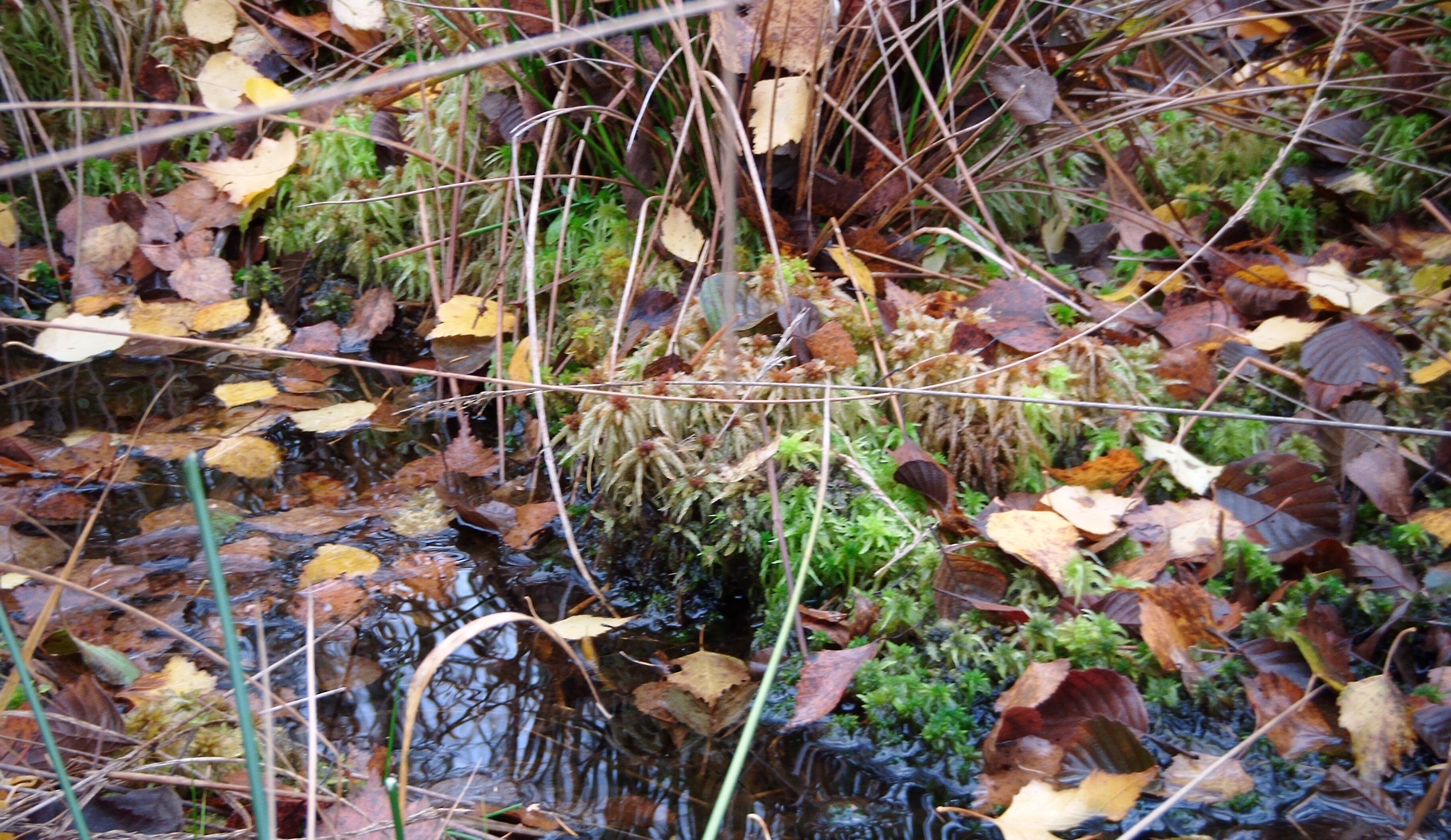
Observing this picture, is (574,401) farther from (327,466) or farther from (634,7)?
(634,7)

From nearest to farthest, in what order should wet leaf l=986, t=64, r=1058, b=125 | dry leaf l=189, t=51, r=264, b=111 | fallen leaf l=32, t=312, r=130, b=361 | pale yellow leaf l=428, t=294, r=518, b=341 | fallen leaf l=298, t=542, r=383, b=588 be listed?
fallen leaf l=298, t=542, r=383, b=588, wet leaf l=986, t=64, r=1058, b=125, pale yellow leaf l=428, t=294, r=518, b=341, fallen leaf l=32, t=312, r=130, b=361, dry leaf l=189, t=51, r=264, b=111

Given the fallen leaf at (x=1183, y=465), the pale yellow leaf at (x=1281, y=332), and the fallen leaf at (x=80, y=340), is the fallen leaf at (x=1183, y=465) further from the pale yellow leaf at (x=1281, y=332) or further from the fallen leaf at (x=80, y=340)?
the fallen leaf at (x=80, y=340)

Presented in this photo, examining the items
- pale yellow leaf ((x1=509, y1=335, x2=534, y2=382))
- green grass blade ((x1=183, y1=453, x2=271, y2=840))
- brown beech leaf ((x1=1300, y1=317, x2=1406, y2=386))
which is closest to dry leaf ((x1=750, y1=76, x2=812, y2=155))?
pale yellow leaf ((x1=509, y1=335, x2=534, y2=382))

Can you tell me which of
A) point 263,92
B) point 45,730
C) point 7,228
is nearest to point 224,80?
point 263,92

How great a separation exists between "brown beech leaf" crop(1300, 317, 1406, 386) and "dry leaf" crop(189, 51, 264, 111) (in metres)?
2.65

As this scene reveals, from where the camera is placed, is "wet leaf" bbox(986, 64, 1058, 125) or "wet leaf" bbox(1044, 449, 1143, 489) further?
"wet leaf" bbox(986, 64, 1058, 125)

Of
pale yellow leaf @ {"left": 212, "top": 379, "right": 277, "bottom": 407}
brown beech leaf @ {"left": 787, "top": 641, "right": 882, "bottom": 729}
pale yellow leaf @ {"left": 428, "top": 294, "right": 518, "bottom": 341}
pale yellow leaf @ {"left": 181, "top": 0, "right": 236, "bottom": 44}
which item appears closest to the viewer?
brown beech leaf @ {"left": 787, "top": 641, "right": 882, "bottom": 729}

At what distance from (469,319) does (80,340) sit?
1075 millimetres

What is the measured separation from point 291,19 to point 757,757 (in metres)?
2.52

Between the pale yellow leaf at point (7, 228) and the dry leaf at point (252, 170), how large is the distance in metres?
0.57

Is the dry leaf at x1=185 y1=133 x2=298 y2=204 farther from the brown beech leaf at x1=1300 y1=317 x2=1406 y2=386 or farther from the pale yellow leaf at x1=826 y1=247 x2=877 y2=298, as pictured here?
the brown beech leaf at x1=1300 y1=317 x2=1406 y2=386

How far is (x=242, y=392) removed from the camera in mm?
2221

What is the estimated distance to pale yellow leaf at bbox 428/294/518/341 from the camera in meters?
2.04

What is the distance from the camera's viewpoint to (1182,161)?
2387 mm
